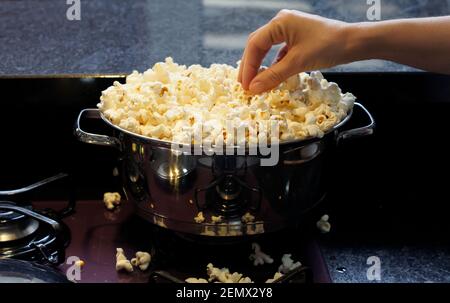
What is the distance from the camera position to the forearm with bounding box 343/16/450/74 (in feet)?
3.29

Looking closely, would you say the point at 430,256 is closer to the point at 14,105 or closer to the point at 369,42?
the point at 369,42

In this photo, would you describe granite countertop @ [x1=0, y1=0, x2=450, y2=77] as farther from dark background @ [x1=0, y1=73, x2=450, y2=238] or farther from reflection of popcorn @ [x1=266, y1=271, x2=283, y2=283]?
reflection of popcorn @ [x1=266, y1=271, x2=283, y2=283]

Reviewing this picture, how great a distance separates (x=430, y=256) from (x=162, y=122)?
59cm

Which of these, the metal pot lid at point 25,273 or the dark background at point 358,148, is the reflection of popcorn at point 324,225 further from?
the metal pot lid at point 25,273

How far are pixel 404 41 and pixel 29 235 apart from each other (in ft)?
2.60

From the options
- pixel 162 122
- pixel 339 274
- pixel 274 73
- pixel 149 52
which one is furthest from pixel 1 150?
pixel 339 274

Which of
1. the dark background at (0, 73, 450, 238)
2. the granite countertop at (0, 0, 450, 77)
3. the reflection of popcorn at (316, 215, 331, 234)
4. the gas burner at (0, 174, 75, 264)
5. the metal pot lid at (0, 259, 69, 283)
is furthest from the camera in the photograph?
the granite countertop at (0, 0, 450, 77)

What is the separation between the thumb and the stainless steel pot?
0.45 feet

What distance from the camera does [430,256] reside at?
112cm

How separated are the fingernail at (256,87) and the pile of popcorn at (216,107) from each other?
12mm

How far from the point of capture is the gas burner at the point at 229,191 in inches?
37.8

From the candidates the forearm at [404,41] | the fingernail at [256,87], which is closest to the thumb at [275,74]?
the fingernail at [256,87]

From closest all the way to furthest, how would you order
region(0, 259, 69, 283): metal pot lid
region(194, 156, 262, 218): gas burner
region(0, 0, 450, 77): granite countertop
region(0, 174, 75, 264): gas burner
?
1. region(0, 259, 69, 283): metal pot lid
2. region(194, 156, 262, 218): gas burner
3. region(0, 174, 75, 264): gas burner
4. region(0, 0, 450, 77): granite countertop

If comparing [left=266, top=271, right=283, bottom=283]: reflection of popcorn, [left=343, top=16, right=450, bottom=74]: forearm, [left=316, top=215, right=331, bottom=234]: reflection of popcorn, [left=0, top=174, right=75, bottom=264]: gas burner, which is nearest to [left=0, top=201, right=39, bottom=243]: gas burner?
[left=0, top=174, right=75, bottom=264]: gas burner
